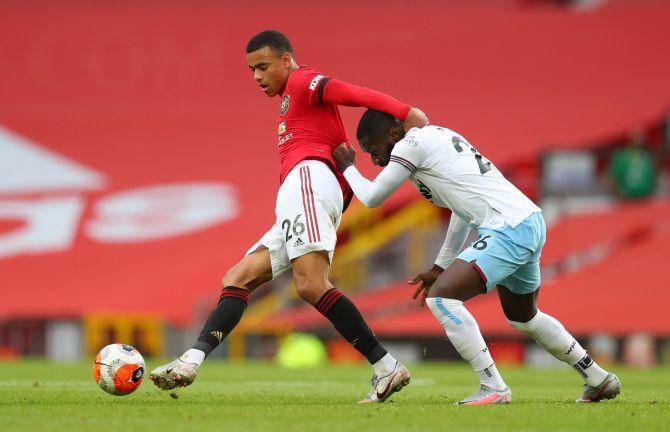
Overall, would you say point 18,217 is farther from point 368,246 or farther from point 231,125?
point 368,246

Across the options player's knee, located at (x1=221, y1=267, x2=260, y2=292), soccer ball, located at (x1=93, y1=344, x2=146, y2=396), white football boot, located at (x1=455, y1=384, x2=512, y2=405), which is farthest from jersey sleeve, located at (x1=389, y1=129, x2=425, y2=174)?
soccer ball, located at (x1=93, y1=344, x2=146, y2=396)

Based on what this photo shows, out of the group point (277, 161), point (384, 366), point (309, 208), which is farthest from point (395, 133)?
point (277, 161)

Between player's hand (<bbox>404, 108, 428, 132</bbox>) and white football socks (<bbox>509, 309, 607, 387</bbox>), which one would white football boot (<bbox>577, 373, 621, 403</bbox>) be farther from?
player's hand (<bbox>404, 108, 428, 132</bbox>)

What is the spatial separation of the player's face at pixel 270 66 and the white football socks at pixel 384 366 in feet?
5.89

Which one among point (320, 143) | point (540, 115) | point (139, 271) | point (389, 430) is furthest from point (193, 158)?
point (389, 430)

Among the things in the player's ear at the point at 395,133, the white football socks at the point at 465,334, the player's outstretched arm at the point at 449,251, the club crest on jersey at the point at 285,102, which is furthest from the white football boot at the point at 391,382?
the club crest on jersey at the point at 285,102

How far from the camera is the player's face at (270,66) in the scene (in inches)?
276

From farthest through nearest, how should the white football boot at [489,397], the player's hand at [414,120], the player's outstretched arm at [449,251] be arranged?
the player's outstretched arm at [449,251] → the player's hand at [414,120] → the white football boot at [489,397]

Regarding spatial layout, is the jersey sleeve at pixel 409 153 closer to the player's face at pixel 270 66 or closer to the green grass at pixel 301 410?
the player's face at pixel 270 66

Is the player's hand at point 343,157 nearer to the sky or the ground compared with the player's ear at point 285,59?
nearer to the ground

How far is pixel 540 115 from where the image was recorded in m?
20.5

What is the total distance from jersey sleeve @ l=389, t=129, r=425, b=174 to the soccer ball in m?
1.88

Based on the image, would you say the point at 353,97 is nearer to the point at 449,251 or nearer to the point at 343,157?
the point at 343,157

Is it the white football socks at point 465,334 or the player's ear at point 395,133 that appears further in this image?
the player's ear at point 395,133
